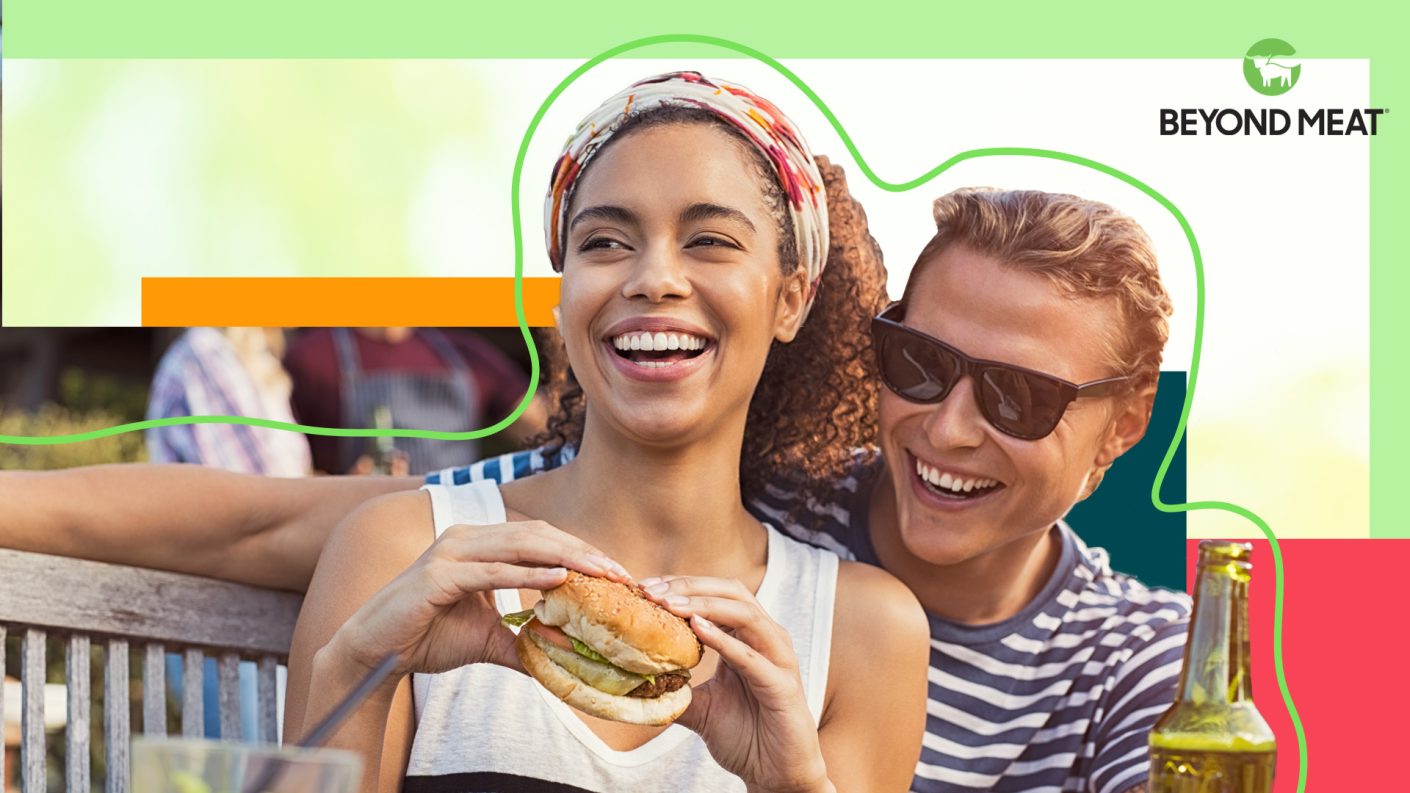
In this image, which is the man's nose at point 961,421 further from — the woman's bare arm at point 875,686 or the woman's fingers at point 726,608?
the woman's fingers at point 726,608

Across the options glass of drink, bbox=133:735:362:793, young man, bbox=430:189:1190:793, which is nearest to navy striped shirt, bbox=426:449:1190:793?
young man, bbox=430:189:1190:793

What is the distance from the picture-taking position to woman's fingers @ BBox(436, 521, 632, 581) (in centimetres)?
153

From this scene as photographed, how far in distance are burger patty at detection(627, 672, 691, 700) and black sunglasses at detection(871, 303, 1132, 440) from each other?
0.68m

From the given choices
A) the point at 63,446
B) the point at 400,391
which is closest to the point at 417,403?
the point at 400,391

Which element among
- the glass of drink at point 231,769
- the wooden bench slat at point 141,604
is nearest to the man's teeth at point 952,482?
the wooden bench slat at point 141,604

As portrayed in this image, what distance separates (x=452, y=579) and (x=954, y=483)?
0.83m

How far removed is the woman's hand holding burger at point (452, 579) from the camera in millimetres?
1524

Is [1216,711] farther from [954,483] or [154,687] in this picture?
[154,687]

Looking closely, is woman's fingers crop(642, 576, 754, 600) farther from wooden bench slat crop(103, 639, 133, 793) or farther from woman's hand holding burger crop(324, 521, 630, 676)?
wooden bench slat crop(103, 639, 133, 793)

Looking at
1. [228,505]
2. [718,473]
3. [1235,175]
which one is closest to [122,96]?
[228,505]

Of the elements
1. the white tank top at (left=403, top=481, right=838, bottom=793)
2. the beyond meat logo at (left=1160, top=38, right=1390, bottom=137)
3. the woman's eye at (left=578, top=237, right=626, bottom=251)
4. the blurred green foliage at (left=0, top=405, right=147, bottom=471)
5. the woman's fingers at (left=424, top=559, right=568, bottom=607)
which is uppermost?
the beyond meat logo at (left=1160, top=38, right=1390, bottom=137)

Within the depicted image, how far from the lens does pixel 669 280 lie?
1.85 m
